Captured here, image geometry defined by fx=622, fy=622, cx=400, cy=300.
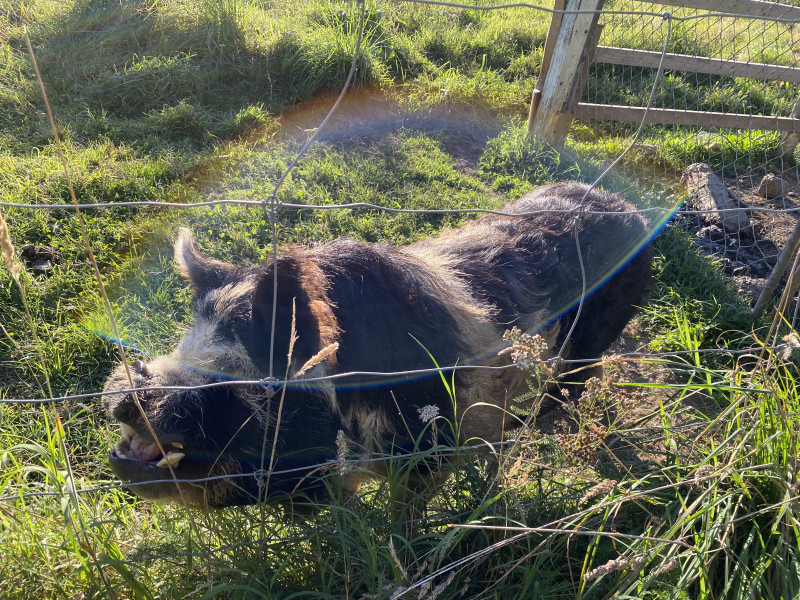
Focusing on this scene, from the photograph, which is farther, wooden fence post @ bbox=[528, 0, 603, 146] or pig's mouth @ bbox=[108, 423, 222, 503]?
wooden fence post @ bbox=[528, 0, 603, 146]

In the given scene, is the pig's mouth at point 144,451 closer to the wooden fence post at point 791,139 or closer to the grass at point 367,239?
the grass at point 367,239

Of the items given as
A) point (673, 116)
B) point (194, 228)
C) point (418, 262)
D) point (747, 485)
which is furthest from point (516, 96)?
point (747, 485)

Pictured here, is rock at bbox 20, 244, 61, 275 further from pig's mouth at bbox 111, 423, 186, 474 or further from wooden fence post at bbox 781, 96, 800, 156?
wooden fence post at bbox 781, 96, 800, 156

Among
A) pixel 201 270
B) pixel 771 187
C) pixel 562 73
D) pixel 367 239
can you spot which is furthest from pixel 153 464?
pixel 771 187

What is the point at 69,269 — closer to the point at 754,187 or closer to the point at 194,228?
the point at 194,228

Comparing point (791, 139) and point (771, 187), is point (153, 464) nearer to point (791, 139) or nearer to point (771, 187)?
point (771, 187)

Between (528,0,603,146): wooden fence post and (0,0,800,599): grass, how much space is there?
249 millimetres

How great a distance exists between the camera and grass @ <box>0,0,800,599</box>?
2.32m

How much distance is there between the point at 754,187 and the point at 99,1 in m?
7.60

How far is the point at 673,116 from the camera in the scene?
6492mm

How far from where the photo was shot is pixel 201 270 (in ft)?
9.13

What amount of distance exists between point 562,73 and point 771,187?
2354 mm

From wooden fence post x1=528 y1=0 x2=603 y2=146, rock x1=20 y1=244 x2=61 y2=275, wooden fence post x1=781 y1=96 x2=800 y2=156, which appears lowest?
rock x1=20 y1=244 x2=61 y2=275

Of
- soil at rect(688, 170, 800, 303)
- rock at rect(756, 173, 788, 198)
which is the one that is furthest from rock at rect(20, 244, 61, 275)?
rock at rect(756, 173, 788, 198)
